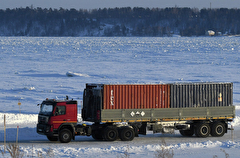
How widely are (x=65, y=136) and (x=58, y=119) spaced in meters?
0.89

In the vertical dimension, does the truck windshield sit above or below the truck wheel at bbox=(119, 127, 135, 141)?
above

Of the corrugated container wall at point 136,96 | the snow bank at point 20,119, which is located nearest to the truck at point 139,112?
the corrugated container wall at point 136,96

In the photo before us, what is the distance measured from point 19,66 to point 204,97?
48.0 meters

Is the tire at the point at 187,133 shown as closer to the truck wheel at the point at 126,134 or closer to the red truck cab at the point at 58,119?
the truck wheel at the point at 126,134

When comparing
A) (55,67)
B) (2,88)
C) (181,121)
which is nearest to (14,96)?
(2,88)

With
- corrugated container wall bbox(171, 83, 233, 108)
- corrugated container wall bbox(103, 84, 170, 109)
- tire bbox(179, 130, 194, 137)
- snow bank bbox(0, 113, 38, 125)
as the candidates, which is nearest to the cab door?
corrugated container wall bbox(103, 84, 170, 109)

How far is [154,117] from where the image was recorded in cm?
2147

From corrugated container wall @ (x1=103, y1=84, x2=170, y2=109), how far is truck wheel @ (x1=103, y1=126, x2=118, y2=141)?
106 centimetres

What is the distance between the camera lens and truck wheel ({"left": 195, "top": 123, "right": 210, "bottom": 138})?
22.4 metres

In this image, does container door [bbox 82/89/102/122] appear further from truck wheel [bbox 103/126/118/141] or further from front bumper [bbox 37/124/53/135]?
front bumper [bbox 37/124/53/135]

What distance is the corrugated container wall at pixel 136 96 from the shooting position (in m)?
20.9

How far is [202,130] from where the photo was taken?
22.5 metres

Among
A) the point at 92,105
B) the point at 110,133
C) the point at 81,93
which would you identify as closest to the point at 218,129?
the point at 110,133

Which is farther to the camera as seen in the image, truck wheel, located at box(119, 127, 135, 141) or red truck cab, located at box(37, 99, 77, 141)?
truck wheel, located at box(119, 127, 135, 141)
